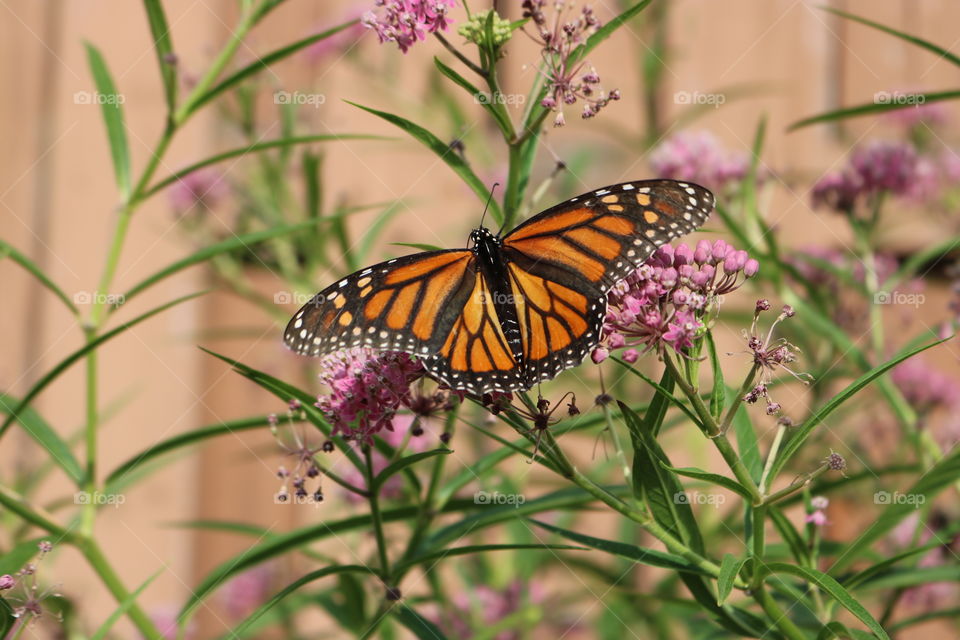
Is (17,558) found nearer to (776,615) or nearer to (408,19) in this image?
(408,19)

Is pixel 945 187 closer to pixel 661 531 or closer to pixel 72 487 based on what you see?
pixel 661 531

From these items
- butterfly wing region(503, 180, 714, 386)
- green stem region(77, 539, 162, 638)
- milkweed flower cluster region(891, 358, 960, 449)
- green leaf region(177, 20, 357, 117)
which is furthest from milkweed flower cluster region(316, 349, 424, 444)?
milkweed flower cluster region(891, 358, 960, 449)

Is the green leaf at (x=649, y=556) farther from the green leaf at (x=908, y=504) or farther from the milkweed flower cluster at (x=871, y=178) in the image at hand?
the milkweed flower cluster at (x=871, y=178)

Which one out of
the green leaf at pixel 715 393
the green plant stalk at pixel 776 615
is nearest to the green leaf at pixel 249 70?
the green leaf at pixel 715 393

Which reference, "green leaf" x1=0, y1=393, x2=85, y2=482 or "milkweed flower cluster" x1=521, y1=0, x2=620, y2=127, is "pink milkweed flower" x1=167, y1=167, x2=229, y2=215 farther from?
"milkweed flower cluster" x1=521, y1=0, x2=620, y2=127

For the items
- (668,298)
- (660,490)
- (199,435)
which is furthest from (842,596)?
(199,435)

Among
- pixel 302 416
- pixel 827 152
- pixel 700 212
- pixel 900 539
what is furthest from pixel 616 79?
pixel 302 416
